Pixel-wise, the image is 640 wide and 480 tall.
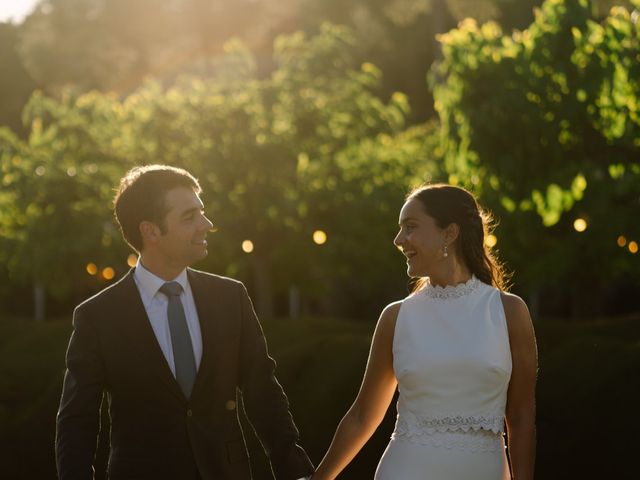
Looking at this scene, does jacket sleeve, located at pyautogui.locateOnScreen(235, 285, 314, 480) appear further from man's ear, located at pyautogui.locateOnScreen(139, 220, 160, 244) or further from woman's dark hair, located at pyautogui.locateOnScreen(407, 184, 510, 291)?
woman's dark hair, located at pyautogui.locateOnScreen(407, 184, 510, 291)

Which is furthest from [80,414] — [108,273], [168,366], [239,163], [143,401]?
[108,273]

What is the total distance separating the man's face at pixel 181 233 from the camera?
5.77 metres

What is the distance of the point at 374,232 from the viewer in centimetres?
2498

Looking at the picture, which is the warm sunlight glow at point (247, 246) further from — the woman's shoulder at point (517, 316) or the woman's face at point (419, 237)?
the woman's shoulder at point (517, 316)

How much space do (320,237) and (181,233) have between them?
61.7ft

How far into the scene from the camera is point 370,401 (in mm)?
5719

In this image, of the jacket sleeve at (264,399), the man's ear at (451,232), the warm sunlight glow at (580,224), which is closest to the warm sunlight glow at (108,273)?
the warm sunlight glow at (580,224)

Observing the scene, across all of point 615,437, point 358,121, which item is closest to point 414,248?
point 615,437

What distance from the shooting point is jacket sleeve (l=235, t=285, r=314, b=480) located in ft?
19.4

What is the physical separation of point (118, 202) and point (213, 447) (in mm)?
1273

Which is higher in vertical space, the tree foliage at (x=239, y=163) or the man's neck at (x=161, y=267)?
the tree foliage at (x=239, y=163)

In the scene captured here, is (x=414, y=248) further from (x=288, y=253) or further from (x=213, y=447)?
(x=288, y=253)

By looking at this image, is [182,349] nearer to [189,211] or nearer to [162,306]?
[162,306]

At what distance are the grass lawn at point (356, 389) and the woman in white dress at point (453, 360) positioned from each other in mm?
3521
